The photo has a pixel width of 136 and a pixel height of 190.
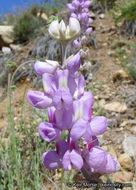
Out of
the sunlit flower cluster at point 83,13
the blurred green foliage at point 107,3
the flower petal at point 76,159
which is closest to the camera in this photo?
the flower petal at point 76,159

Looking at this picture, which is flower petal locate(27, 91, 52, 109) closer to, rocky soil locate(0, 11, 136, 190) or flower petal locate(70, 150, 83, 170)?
flower petal locate(70, 150, 83, 170)

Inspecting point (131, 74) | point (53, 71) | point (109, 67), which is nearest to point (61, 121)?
point (53, 71)

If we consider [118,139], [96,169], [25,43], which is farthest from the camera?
[25,43]

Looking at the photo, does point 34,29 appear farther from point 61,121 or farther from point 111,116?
point 61,121

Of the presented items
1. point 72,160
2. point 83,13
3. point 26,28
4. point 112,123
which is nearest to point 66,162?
point 72,160

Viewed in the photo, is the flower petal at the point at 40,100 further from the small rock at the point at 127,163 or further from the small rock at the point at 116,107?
the small rock at the point at 116,107

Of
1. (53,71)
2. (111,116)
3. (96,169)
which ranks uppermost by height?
(53,71)

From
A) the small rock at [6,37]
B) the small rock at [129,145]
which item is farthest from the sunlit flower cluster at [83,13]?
the small rock at [6,37]
